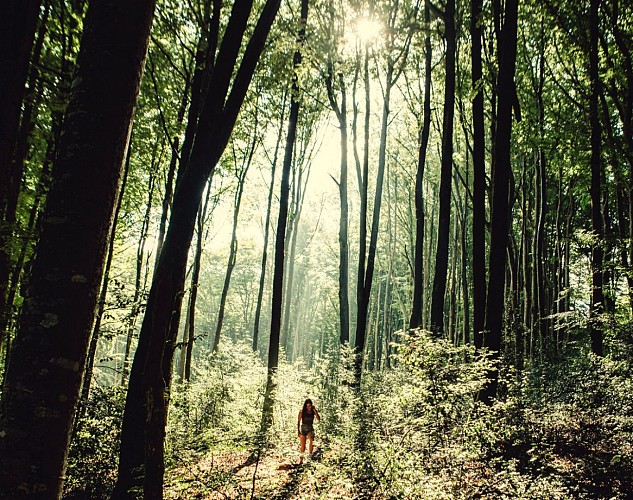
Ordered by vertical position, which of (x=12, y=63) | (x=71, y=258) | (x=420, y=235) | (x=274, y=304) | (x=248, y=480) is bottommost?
(x=248, y=480)

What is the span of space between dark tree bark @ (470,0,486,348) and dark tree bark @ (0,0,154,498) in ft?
24.8

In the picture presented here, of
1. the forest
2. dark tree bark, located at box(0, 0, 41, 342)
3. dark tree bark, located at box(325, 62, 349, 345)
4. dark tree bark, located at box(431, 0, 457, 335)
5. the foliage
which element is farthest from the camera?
dark tree bark, located at box(325, 62, 349, 345)

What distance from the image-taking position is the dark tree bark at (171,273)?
357cm

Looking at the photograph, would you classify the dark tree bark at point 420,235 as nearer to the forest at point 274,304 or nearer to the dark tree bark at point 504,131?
the forest at point 274,304

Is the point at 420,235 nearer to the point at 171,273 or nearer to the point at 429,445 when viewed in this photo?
the point at 429,445

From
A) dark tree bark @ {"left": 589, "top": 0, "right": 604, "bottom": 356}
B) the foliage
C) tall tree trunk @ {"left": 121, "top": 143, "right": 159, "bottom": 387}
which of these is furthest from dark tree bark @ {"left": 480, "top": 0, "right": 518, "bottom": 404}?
the foliage

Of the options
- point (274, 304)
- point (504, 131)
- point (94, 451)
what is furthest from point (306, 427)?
point (504, 131)

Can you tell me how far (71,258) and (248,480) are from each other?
6.10 meters

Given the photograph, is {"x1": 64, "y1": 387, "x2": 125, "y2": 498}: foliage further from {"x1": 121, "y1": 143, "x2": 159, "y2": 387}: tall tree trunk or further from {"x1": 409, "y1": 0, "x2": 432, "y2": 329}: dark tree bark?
{"x1": 409, "y1": 0, "x2": 432, "y2": 329}: dark tree bark

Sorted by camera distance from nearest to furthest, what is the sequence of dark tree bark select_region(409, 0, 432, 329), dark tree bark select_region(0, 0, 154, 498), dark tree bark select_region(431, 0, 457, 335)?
dark tree bark select_region(0, 0, 154, 498), dark tree bark select_region(431, 0, 457, 335), dark tree bark select_region(409, 0, 432, 329)

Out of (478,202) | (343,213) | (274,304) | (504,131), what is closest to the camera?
(504,131)

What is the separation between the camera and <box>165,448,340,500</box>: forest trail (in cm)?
565

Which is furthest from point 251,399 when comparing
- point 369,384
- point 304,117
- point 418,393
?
point 304,117

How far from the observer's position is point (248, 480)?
6.46 meters
